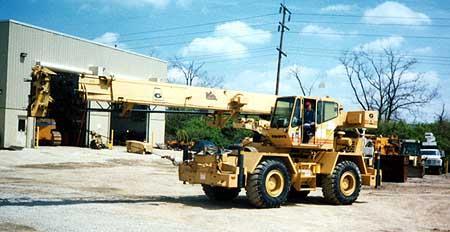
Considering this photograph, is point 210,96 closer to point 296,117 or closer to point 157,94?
point 157,94

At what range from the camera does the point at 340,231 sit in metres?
11.2

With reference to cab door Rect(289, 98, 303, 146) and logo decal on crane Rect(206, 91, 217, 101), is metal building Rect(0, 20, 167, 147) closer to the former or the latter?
logo decal on crane Rect(206, 91, 217, 101)

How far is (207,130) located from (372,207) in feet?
107

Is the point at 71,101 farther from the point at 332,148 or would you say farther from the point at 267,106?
the point at 332,148

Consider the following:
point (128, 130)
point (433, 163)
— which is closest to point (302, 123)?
point (433, 163)

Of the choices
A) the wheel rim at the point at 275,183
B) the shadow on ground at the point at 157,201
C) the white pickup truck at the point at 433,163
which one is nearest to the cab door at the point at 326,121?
the wheel rim at the point at 275,183

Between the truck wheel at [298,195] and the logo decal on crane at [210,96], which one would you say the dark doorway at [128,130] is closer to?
the truck wheel at [298,195]

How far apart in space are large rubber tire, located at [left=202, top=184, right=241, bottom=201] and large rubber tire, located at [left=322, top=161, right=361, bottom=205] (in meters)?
2.72

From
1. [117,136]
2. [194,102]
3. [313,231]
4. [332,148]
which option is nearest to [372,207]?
[332,148]

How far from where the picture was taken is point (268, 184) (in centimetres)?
1434

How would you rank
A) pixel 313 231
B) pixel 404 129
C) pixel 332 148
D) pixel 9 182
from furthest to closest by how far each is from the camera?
pixel 404 129, pixel 9 182, pixel 332 148, pixel 313 231

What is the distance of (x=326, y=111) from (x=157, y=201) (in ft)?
18.7

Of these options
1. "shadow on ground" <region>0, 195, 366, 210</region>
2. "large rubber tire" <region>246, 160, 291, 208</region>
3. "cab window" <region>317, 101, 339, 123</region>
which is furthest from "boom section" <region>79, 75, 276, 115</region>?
"shadow on ground" <region>0, 195, 366, 210</region>

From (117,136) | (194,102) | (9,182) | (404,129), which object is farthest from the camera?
(117,136)
